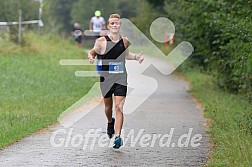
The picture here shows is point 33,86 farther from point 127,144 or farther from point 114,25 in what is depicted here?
point 114,25

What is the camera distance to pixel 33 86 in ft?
67.0

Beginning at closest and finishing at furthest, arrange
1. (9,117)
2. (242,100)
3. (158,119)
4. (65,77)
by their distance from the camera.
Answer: (9,117) → (158,119) → (242,100) → (65,77)

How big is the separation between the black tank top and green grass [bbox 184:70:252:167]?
72.0 inches

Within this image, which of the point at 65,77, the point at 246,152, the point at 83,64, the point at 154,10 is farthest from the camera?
the point at 154,10

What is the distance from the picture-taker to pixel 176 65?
3444 cm

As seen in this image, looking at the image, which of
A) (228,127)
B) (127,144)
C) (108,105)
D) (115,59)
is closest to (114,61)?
(115,59)

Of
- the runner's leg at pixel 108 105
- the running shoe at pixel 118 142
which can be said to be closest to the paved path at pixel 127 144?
the running shoe at pixel 118 142

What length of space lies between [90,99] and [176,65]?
15.3 meters

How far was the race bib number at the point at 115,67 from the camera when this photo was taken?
37.3 feet

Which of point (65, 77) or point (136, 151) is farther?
point (65, 77)

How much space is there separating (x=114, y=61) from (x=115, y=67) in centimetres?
9

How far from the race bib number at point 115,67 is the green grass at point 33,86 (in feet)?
6.30

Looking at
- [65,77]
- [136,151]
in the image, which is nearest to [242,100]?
[65,77]

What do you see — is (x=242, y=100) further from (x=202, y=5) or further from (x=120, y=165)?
(x=120, y=165)
